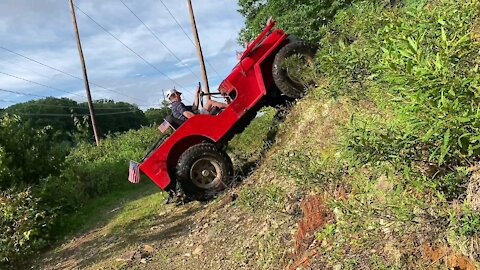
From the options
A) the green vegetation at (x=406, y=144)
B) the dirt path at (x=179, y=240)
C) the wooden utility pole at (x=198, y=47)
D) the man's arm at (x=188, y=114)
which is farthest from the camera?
the wooden utility pole at (x=198, y=47)

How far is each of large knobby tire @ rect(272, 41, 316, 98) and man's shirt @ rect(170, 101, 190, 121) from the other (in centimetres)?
167

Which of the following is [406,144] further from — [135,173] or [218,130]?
[135,173]

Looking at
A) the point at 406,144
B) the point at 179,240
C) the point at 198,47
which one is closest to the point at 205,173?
the point at 179,240

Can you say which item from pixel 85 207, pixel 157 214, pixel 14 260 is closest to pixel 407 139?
pixel 157 214

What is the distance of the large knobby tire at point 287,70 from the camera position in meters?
7.54

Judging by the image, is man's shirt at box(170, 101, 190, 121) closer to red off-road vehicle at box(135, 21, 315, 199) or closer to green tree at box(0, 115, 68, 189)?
red off-road vehicle at box(135, 21, 315, 199)

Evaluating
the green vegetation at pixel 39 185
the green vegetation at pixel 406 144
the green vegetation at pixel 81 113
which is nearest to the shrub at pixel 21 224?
the green vegetation at pixel 39 185

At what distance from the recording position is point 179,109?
7934mm

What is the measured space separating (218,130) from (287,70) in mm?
1525

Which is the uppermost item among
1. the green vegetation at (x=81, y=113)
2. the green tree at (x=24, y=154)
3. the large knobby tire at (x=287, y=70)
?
the green vegetation at (x=81, y=113)

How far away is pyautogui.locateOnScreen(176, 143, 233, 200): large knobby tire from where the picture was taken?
24.4 ft

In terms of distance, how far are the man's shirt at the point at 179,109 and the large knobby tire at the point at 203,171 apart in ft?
2.37

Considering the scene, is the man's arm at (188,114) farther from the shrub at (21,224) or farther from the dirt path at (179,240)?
the shrub at (21,224)

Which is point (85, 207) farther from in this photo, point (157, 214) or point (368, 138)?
point (368, 138)
